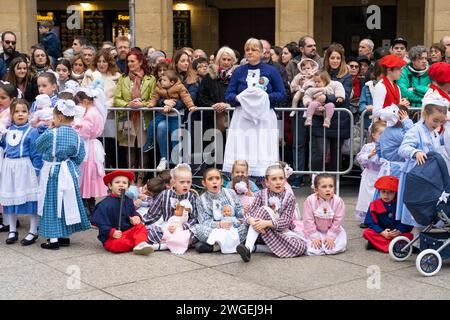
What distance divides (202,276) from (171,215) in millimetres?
1288

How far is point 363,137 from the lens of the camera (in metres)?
9.84

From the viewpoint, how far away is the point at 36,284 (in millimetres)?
6078

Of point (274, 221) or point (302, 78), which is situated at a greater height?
point (302, 78)

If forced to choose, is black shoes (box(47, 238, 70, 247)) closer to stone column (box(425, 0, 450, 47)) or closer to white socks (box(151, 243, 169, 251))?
white socks (box(151, 243, 169, 251))

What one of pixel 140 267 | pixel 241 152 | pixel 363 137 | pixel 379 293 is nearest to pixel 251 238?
pixel 140 267

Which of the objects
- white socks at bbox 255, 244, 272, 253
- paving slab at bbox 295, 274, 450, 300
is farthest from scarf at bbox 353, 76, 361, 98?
paving slab at bbox 295, 274, 450, 300

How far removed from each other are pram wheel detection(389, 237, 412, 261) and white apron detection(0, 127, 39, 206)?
11.9 ft

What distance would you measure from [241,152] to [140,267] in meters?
2.79

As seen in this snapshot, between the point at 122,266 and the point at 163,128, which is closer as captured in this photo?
the point at 122,266

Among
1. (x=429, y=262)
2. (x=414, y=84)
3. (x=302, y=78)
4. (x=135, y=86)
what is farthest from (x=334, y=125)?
(x=429, y=262)

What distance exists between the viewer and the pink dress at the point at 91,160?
28.2ft

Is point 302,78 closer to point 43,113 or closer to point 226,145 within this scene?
point 226,145

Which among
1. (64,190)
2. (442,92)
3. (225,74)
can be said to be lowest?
(64,190)

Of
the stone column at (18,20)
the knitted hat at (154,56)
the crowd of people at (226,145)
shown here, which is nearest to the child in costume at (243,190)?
the crowd of people at (226,145)
